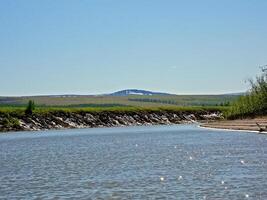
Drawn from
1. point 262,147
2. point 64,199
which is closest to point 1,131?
point 262,147

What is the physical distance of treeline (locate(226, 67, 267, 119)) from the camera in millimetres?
153500

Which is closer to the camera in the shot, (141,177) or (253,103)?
(141,177)

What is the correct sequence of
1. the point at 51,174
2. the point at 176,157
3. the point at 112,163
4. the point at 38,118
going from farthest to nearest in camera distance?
the point at 38,118
the point at 176,157
the point at 112,163
the point at 51,174

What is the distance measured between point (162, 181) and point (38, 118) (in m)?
143

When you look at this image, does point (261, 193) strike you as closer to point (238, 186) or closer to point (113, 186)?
point (238, 186)

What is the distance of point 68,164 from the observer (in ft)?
183

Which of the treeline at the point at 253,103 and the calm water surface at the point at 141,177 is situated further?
the treeline at the point at 253,103

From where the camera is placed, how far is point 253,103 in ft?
517

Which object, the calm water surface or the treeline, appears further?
the treeline

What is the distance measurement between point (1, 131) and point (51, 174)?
12299cm

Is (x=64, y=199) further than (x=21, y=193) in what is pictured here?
No

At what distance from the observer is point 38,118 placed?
180250 mm

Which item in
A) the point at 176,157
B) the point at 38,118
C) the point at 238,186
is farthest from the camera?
the point at 38,118

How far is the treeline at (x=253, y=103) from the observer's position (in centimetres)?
15350
